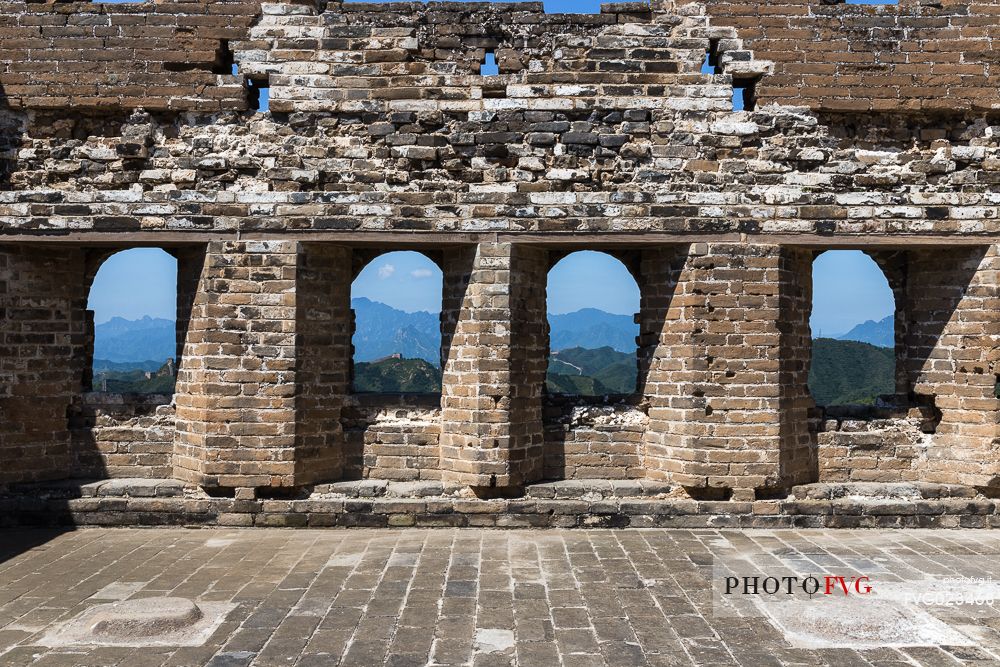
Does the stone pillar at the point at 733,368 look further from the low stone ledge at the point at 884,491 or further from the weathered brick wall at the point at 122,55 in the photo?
the weathered brick wall at the point at 122,55

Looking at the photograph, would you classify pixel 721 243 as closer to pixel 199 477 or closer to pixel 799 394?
pixel 799 394

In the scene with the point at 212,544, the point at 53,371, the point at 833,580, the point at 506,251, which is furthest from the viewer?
the point at 53,371

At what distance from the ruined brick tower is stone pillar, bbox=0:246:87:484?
46mm

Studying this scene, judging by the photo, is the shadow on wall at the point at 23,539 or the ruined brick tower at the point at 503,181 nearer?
the shadow on wall at the point at 23,539

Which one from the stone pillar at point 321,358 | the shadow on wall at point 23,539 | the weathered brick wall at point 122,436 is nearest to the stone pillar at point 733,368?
the stone pillar at point 321,358

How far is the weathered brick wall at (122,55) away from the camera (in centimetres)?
768

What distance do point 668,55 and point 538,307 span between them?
2.94 meters

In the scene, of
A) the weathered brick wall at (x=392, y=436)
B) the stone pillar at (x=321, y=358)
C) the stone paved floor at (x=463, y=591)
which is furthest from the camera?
the weathered brick wall at (x=392, y=436)

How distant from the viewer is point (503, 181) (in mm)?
7660

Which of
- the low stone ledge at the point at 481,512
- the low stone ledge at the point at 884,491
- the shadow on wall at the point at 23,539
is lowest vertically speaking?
the shadow on wall at the point at 23,539

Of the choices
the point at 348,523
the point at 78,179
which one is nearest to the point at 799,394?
the point at 348,523

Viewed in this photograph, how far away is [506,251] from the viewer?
7.60 m

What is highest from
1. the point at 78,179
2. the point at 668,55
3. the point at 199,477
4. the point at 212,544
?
the point at 668,55

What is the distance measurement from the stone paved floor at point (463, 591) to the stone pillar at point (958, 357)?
82 cm
